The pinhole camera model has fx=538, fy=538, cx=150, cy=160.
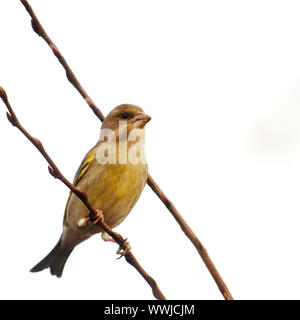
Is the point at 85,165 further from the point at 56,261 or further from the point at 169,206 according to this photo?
the point at 169,206

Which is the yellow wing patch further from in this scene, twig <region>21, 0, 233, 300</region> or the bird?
twig <region>21, 0, 233, 300</region>

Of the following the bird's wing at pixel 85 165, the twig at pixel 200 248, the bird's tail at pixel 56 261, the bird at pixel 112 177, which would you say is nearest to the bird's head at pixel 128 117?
the bird at pixel 112 177

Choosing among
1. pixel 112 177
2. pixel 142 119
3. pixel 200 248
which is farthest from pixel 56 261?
pixel 200 248

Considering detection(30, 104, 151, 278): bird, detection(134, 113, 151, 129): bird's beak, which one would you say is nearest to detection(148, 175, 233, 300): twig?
detection(30, 104, 151, 278): bird

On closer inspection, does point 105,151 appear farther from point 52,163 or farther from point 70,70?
point 52,163

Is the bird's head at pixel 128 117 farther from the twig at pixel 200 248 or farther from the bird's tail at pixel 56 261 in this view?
the twig at pixel 200 248
